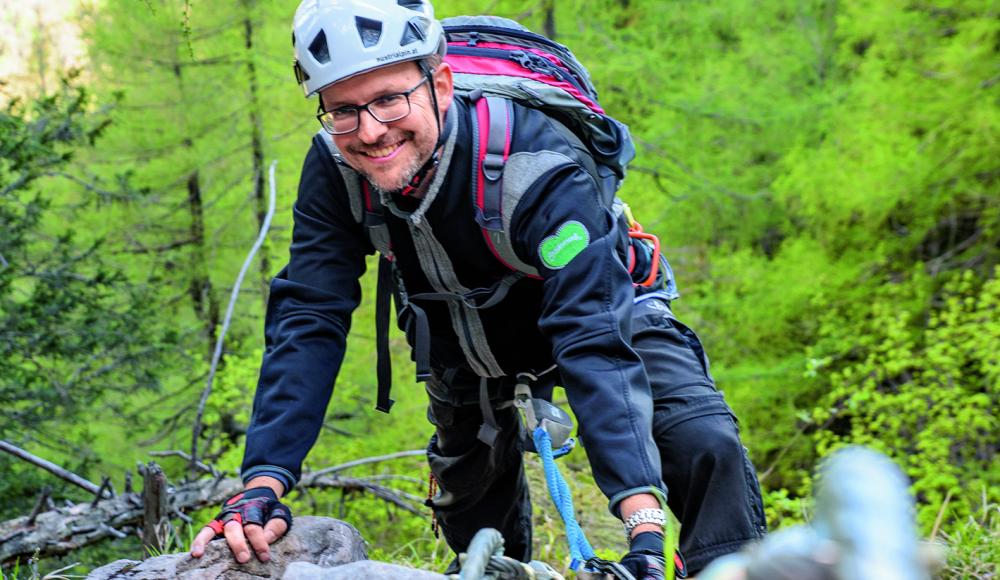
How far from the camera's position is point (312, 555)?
7.48ft

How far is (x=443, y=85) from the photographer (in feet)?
8.52

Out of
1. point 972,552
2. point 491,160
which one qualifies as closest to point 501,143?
point 491,160

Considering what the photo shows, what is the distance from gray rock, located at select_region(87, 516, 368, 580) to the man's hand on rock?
0.06ft

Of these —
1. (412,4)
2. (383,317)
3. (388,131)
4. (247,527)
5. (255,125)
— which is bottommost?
(247,527)

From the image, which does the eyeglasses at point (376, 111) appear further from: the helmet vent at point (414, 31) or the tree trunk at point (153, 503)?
the tree trunk at point (153, 503)

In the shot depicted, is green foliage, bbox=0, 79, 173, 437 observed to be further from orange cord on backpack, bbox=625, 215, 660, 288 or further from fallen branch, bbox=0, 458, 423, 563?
orange cord on backpack, bbox=625, 215, 660, 288

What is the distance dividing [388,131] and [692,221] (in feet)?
42.1

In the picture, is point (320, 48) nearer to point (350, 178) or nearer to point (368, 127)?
point (368, 127)

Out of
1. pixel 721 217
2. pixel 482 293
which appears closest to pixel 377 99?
pixel 482 293

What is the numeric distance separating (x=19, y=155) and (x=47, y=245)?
5.43 meters

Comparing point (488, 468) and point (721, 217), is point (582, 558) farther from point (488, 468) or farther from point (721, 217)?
point (721, 217)

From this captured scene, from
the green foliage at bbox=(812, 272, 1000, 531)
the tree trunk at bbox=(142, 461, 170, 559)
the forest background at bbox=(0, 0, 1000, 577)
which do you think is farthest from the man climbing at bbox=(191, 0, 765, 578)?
the green foliage at bbox=(812, 272, 1000, 531)

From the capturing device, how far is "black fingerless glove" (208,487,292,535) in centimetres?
225

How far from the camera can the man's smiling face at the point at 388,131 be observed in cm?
246
